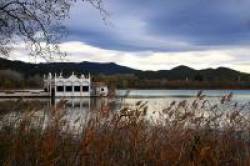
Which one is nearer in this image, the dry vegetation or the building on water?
the dry vegetation

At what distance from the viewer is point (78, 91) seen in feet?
384

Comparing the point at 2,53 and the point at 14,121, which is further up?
the point at 2,53

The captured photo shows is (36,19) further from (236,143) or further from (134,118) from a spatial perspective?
(236,143)

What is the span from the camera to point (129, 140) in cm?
755

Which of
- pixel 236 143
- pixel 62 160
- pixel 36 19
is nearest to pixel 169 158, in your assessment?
pixel 62 160

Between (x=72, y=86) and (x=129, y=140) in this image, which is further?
(x=72, y=86)

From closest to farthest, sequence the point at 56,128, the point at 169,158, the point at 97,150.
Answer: the point at 169,158 < the point at 97,150 < the point at 56,128

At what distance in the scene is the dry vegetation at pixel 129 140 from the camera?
618cm

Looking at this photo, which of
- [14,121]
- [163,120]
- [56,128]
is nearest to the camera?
[56,128]

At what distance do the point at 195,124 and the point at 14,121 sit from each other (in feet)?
11.4

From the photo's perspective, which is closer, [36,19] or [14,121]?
[14,121]

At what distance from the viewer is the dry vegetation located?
6.18m

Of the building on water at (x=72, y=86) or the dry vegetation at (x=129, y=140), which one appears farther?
the building on water at (x=72, y=86)

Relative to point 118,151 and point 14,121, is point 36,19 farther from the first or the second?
point 118,151
